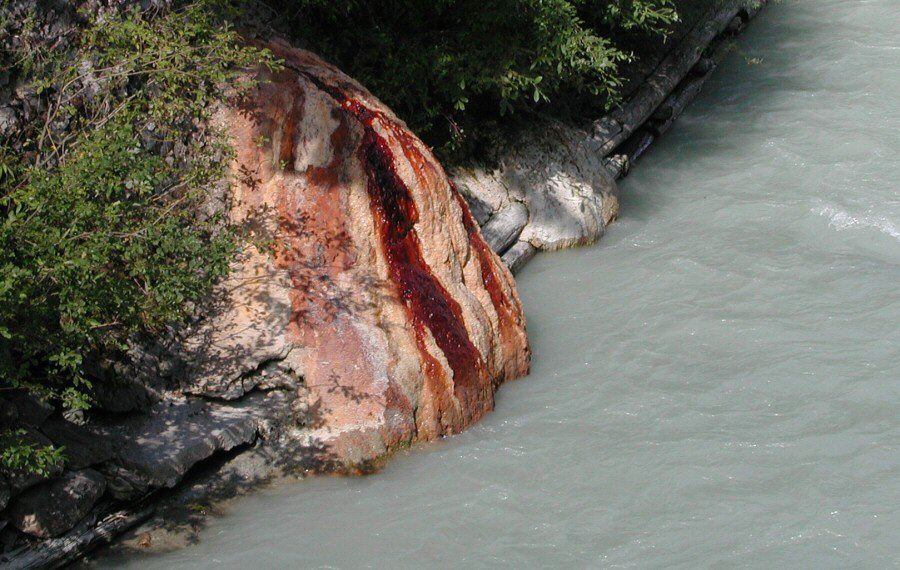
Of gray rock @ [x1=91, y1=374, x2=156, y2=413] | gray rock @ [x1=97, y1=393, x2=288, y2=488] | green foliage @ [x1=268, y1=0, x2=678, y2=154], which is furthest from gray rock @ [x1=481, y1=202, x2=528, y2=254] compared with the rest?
gray rock @ [x1=91, y1=374, x2=156, y2=413]

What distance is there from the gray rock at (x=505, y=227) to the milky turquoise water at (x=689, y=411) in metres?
0.28

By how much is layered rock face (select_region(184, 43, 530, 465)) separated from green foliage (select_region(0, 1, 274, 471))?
268mm

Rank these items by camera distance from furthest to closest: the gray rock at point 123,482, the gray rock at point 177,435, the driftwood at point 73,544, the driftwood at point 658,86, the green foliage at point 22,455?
the driftwood at point 658,86 < the gray rock at point 177,435 < the gray rock at point 123,482 < the driftwood at point 73,544 < the green foliage at point 22,455

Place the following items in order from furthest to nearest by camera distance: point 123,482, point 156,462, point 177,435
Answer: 1. point 177,435
2. point 156,462
3. point 123,482

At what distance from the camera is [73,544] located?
242 inches

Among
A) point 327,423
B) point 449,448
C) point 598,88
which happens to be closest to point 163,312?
point 327,423

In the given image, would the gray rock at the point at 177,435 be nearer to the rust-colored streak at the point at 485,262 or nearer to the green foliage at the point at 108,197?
the green foliage at the point at 108,197

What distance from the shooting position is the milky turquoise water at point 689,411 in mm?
6207

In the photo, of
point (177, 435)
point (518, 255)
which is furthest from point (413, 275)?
point (518, 255)

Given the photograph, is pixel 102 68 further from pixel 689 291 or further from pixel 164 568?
pixel 689 291

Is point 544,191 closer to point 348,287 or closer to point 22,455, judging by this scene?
point 348,287

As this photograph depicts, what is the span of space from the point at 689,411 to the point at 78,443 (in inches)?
136

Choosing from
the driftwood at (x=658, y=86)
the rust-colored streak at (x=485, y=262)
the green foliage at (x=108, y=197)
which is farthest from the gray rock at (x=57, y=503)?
the driftwood at (x=658, y=86)

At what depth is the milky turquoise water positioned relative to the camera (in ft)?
20.4
